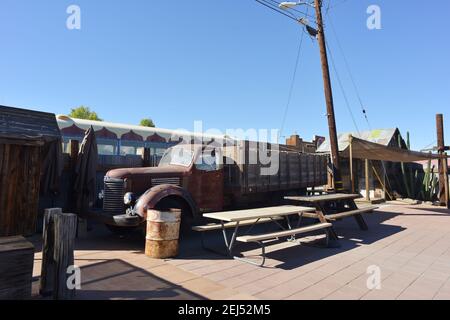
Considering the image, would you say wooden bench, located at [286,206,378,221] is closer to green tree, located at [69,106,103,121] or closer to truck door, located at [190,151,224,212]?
truck door, located at [190,151,224,212]

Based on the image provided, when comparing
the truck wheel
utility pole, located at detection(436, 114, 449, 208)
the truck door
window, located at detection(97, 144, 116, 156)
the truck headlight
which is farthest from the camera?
window, located at detection(97, 144, 116, 156)

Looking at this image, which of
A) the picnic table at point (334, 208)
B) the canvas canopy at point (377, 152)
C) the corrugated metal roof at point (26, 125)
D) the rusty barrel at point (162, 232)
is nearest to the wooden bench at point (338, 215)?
the picnic table at point (334, 208)

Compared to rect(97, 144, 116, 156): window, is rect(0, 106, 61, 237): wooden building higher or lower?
lower

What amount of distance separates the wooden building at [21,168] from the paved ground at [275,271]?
744mm

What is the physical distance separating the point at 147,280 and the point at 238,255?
2011 millimetres

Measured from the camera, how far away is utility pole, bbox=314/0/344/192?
32.2 feet

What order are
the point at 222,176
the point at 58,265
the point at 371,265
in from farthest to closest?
the point at 222,176 → the point at 371,265 → the point at 58,265

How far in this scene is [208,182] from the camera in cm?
734

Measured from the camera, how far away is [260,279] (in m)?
→ 4.40

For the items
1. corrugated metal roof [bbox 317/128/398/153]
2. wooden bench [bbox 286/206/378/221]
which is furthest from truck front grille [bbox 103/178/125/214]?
corrugated metal roof [bbox 317/128/398/153]

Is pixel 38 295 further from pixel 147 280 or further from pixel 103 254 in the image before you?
pixel 103 254

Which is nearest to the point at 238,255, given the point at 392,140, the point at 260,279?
the point at 260,279

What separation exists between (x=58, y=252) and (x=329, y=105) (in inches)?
346

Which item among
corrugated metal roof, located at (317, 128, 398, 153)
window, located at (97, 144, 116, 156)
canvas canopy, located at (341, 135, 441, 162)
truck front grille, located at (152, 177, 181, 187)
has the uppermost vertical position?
corrugated metal roof, located at (317, 128, 398, 153)
